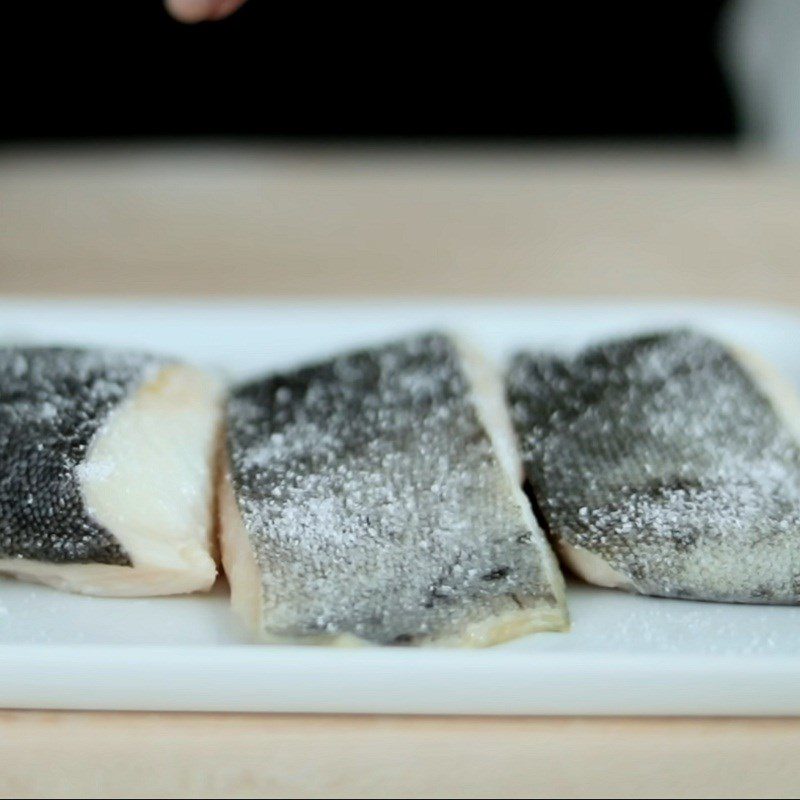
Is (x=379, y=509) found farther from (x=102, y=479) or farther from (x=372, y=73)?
(x=372, y=73)

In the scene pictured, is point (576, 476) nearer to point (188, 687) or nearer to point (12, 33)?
point (188, 687)

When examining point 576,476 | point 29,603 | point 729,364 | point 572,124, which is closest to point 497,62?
point 572,124

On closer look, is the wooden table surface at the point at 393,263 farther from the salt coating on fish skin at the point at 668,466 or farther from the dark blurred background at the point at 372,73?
the dark blurred background at the point at 372,73

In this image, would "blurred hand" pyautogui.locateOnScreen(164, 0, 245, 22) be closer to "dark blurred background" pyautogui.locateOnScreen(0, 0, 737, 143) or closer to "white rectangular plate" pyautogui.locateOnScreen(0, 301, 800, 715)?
"white rectangular plate" pyautogui.locateOnScreen(0, 301, 800, 715)

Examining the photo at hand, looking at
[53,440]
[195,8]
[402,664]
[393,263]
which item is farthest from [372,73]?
[402,664]

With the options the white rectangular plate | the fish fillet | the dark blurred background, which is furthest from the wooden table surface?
the dark blurred background
